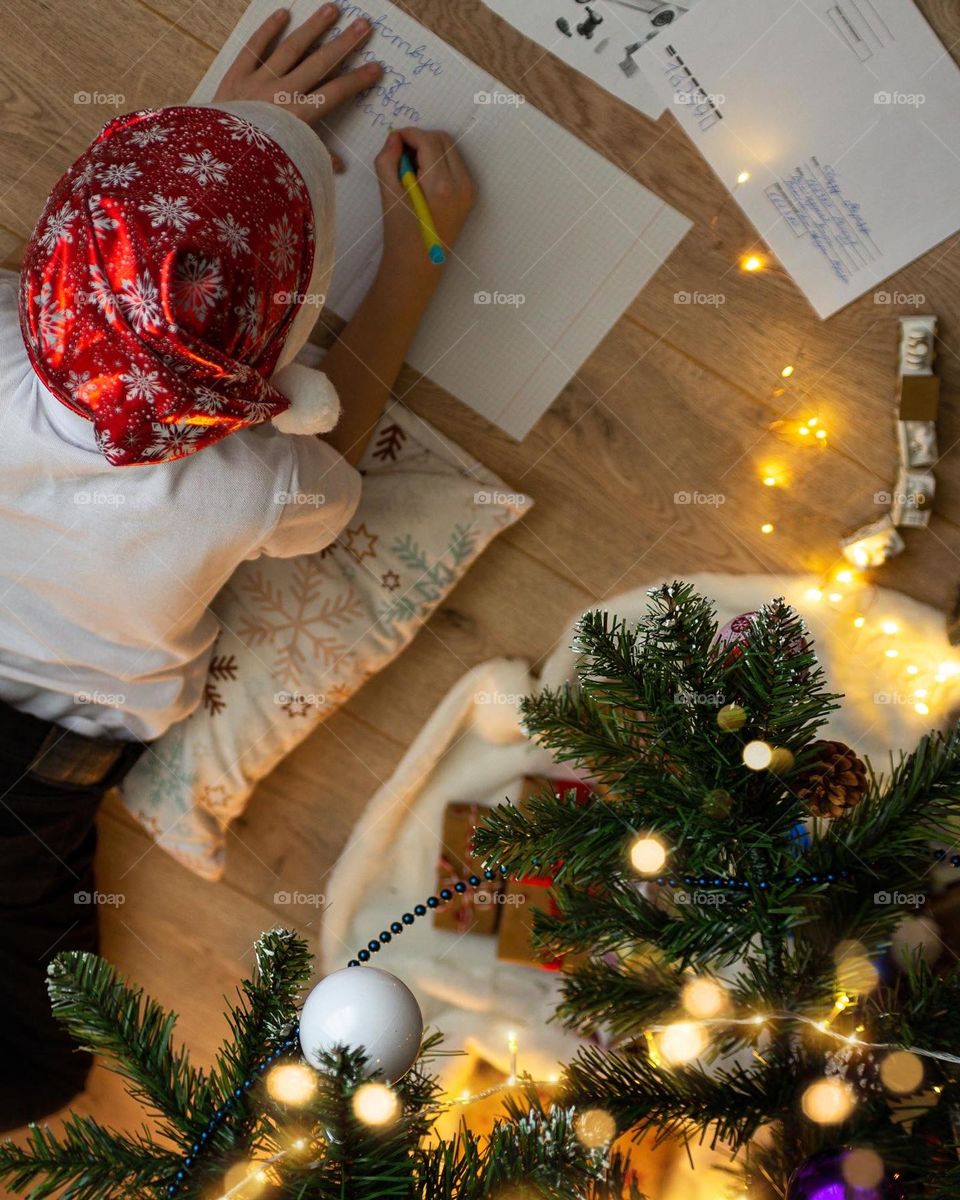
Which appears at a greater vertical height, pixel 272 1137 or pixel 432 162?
pixel 432 162

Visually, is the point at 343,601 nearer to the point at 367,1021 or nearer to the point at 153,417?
the point at 153,417

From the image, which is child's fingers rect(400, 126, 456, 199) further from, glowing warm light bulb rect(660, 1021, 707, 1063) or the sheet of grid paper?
glowing warm light bulb rect(660, 1021, 707, 1063)

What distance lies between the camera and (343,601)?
40.3 inches

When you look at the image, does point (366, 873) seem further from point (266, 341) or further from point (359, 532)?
point (266, 341)

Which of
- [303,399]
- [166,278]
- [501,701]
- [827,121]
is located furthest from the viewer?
[501,701]

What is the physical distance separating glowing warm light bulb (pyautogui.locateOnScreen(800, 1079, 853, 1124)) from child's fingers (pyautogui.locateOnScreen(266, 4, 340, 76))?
1.00m

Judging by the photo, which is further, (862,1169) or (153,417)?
(153,417)

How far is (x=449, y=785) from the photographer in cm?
106

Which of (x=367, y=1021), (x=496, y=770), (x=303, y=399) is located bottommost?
(x=496, y=770)

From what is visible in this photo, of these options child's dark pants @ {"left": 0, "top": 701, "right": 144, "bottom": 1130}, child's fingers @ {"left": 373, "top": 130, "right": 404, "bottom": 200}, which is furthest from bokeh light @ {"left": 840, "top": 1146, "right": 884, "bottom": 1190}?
child's fingers @ {"left": 373, "top": 130, "right": 404, "bottom": 200}

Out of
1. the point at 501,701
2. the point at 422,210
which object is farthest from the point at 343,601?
the point at 422,210

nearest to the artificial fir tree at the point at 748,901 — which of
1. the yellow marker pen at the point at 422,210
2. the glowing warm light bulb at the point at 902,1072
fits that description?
the glowing warm light bulb at the point at 902,1072

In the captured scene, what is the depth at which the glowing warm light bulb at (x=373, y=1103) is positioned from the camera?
1.51 feet

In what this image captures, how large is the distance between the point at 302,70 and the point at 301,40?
34 millimetres
